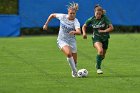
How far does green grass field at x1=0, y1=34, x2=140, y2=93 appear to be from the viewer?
12.5 metres

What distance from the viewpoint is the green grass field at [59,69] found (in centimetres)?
1255

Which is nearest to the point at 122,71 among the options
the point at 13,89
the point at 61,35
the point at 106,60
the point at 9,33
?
the point at 61,35

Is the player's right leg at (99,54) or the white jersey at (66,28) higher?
the white jersey at (66,28)

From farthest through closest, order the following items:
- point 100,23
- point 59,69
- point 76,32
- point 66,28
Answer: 1. point 59,69
2. point 100,23
3. point 66,28
4. point 76,32

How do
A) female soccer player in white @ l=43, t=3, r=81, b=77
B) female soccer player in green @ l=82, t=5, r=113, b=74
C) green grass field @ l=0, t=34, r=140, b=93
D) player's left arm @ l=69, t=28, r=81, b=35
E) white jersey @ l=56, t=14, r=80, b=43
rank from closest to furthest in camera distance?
green grass field @ l=0, t=34, r=140, b=93, player's left arm @ l=69, t=28, r=81, b=35, female soccer player in white @ l=43, t=3, r=81, b=77, white jersey @ l=56, t=14, r=80, b=43, female soccer player in green @ l=82, t=5, r=113, b=74

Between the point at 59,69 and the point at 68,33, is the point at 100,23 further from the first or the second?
the point at 59,69

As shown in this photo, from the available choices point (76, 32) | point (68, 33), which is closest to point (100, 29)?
point (68, 33)

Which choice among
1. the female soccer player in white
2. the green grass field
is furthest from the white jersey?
the green grass field

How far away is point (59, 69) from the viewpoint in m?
16.4

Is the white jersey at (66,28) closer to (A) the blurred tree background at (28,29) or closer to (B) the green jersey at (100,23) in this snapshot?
(B) the green jersey at (100,23)

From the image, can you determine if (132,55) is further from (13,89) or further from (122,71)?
(13,89)

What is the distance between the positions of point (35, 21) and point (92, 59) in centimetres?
1126

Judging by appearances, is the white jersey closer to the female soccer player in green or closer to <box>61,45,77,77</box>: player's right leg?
<box>61,45,77,77</box>: player's right leg

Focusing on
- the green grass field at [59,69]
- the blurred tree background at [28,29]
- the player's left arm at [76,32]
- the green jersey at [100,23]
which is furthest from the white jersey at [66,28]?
the blurred tree background at [28,29]
